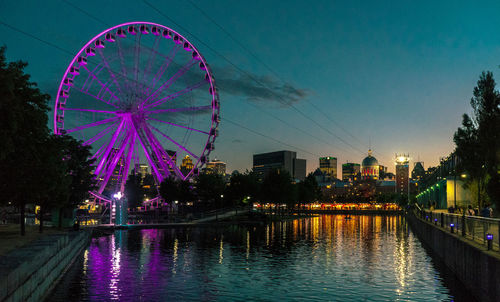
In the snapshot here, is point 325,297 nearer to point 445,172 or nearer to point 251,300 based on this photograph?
point 251,300

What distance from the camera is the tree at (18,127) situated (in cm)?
1830

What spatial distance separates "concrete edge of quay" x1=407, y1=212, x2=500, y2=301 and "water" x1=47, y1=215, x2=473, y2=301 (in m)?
0.76

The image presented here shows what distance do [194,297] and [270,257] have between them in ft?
51.0

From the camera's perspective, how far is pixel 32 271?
20.0 m

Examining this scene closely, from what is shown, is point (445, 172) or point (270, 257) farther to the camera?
point (445, 172)

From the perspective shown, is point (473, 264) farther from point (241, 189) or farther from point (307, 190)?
point (307, 190)

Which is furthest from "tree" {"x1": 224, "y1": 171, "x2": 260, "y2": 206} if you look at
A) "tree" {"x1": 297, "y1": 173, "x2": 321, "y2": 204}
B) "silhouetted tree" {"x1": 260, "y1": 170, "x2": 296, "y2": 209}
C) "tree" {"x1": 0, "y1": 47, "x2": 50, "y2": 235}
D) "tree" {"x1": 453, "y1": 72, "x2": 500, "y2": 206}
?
"tree" {"x1": 0, "y1": 47, "x2": 50, "y2": 235}

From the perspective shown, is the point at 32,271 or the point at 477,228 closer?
the point at 32,271

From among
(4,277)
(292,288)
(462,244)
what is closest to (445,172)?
(462,244)

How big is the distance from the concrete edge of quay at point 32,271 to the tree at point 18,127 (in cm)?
412

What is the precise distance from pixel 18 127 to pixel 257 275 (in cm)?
1446

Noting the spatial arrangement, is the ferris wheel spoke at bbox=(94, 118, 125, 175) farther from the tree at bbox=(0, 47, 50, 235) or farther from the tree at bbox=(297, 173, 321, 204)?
the tree at bbox=(297, 173, 321, 204)

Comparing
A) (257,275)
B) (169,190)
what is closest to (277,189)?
(169,190)

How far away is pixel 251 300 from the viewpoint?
71.2 feet
